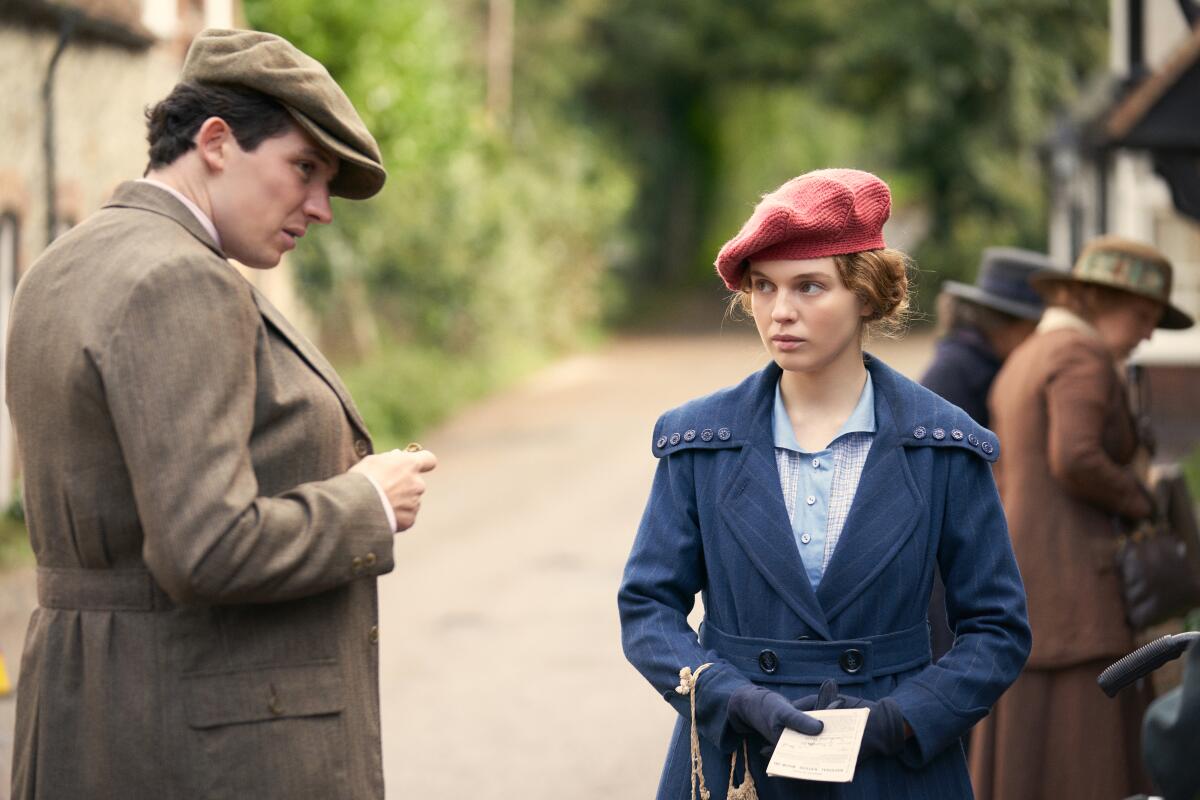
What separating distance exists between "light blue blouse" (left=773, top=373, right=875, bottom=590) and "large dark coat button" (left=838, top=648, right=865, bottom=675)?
0.14 meters

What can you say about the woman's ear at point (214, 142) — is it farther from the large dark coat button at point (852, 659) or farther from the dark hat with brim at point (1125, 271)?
the dark hat with brim at point (1125, 271)

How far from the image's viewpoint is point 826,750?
2.73 metres

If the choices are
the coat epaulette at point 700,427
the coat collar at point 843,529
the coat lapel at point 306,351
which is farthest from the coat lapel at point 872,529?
the coat lapel at point 306,351

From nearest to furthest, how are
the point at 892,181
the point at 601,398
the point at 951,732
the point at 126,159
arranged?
1. the point at 951,732
2. the point at 126,159
3. the point at 601,398
4. the point at 892,181

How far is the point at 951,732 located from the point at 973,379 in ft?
9.63

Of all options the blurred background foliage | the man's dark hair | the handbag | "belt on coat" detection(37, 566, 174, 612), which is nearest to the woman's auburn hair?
the man's dark hair

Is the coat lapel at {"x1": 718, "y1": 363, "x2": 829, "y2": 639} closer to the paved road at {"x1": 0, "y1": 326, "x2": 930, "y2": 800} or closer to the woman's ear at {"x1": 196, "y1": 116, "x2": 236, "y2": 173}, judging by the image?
the paved road at {"x1": 0, "y1": 326, "x2": 930, "y2": 800}

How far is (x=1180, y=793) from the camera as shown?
223 centimetres

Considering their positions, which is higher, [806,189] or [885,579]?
[806,189]

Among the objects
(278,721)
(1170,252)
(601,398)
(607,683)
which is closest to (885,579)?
(278,721)

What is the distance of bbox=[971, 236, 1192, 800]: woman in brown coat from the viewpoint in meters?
4.79

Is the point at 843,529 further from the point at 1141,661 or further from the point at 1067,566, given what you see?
the point at 1067,566

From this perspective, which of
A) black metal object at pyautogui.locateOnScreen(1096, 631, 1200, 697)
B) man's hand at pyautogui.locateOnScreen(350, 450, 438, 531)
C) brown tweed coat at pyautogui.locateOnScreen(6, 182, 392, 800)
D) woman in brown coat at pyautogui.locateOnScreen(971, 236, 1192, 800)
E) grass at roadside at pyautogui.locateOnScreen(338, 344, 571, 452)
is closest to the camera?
brown tweed coat at pyautogui.locateOnScreen(6, 182, 392, 800)

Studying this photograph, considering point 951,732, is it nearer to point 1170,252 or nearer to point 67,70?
point 67,70
